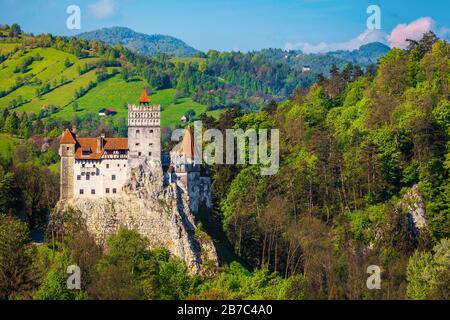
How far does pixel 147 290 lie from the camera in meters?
72.5

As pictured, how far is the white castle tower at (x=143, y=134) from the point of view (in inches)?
3120

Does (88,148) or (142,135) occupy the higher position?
(142,135)

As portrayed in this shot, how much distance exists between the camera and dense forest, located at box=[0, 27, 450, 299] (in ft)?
242

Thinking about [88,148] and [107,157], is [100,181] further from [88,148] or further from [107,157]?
[88,148]

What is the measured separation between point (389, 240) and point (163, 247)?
20290 millimetres

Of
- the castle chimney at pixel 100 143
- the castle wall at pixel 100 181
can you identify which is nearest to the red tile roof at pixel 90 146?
the castle chimney at pixel 100 143

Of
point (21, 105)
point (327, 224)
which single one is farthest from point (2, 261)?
point (21, 105)

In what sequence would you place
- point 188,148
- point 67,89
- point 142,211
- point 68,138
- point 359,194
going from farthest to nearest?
point 67,89 < point 359,194 < point 188,148 < point 68,138 < point 142,211

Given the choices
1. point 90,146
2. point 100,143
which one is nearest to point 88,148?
point 90,146

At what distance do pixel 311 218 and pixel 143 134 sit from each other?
18601 mm

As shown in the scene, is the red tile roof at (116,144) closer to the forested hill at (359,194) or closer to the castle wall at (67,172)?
the castle wall at (67,172)

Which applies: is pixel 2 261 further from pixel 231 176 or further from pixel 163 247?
pixel 231 176

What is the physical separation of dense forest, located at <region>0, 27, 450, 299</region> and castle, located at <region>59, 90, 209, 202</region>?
3032mm

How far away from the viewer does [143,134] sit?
3132 inches
